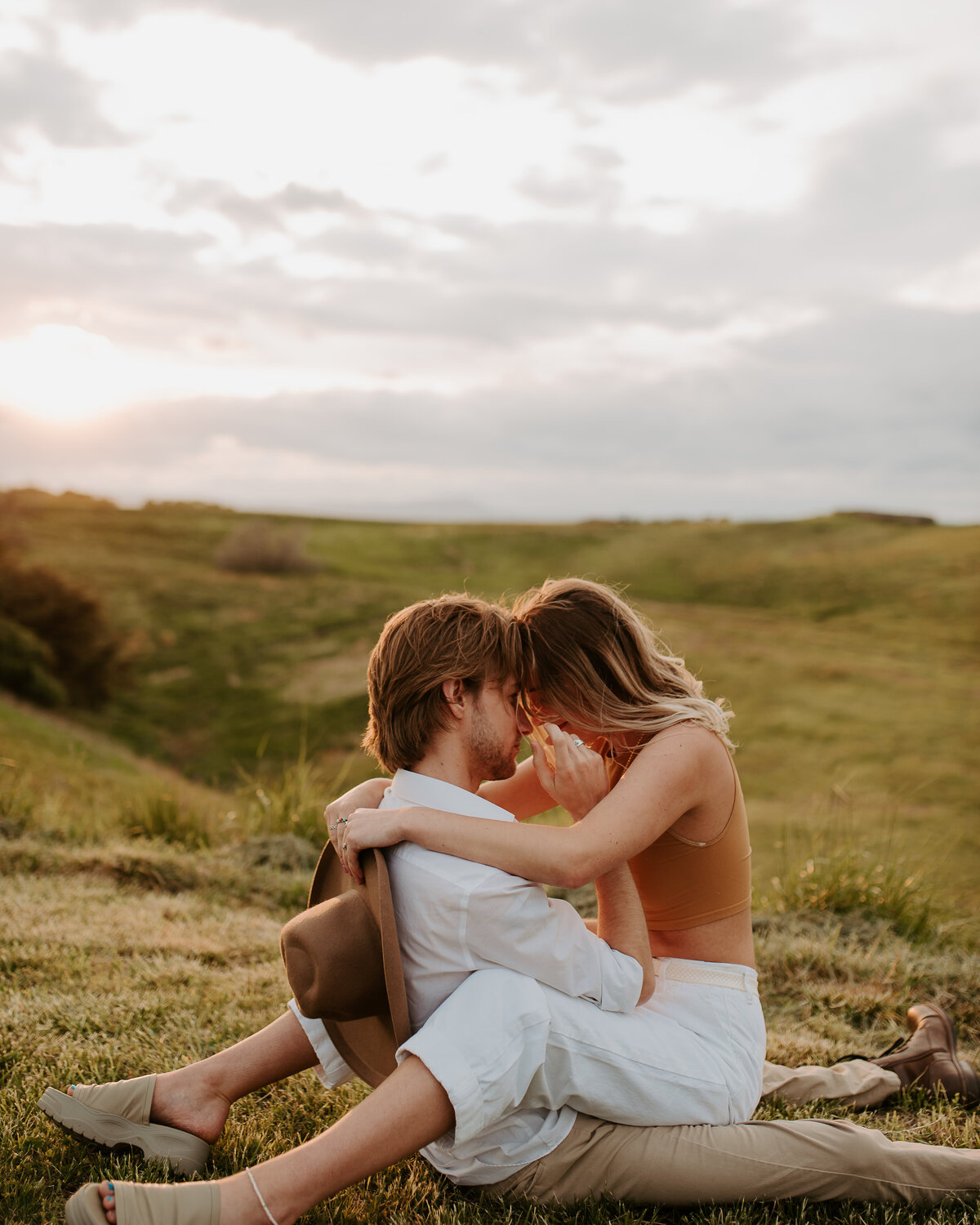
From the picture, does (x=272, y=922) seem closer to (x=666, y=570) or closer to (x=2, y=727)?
(x=2, y=727)

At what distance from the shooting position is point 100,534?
1710 inches

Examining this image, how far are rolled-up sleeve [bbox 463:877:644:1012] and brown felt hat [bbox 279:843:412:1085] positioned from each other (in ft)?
0.75

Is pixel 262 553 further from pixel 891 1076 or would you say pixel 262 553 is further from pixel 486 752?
pixel 486 752

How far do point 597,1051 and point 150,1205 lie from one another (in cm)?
121

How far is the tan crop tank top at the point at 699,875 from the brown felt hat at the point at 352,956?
0.99 m

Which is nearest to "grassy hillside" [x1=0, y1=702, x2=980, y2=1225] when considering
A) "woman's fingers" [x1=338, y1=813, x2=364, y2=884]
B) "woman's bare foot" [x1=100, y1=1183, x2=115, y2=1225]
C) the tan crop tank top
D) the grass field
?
the grass field

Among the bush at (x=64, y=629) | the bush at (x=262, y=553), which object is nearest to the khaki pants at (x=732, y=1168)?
the bush at (x=64, y=629)

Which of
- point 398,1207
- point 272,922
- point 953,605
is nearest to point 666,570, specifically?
point 953,605

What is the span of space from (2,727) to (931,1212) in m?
17.1

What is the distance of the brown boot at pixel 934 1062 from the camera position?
3.55 m

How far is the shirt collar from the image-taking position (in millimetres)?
2572

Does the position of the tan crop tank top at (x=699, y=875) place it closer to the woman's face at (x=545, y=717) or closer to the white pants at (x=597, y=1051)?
the white pants at (x=597, y=1051)

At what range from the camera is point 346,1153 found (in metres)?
2.19

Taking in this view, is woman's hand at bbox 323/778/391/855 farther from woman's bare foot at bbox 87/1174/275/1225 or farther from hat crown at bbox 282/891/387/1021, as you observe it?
woman's bare foot at bbox 87/1174/275/1225
